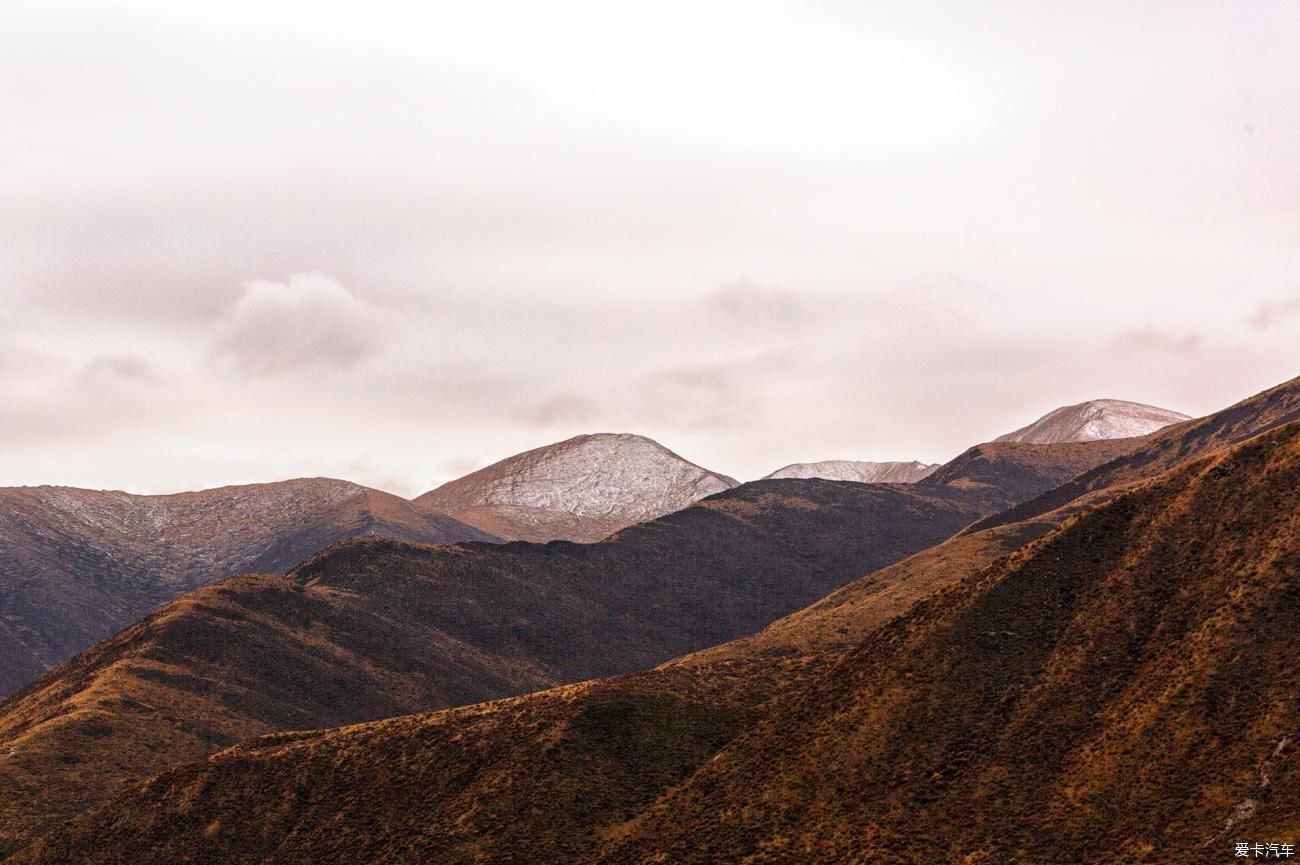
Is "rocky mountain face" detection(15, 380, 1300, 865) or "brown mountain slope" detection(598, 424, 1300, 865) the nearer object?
"brown mountain slope" detection(598, 424, 1300, 865)

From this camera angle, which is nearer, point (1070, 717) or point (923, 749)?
point (1070, 717)

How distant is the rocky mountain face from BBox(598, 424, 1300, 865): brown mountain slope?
26 cm

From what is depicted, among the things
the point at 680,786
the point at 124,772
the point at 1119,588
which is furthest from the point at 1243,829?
the point at 124,772

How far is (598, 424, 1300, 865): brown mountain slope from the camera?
91.9 meters

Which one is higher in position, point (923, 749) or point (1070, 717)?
point (1070, 717)

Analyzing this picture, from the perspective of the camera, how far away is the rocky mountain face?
Answer: 9550 cm

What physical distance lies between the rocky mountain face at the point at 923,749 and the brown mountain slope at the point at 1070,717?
0.26 m

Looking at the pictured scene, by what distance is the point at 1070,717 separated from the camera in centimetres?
10931

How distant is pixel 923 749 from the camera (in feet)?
370

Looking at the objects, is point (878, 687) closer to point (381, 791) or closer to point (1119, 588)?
point (1119, 588)

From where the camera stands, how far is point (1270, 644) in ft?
333

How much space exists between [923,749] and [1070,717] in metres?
12.9

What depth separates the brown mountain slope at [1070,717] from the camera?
91875 mm

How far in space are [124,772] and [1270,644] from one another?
16227 cm
